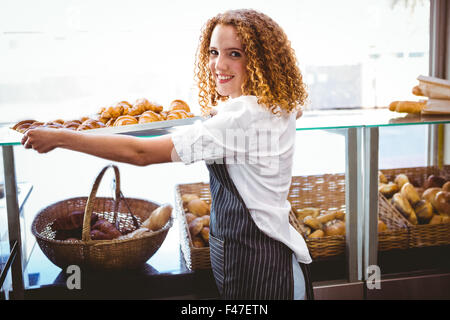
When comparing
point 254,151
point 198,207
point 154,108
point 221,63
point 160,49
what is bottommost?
point 198,207

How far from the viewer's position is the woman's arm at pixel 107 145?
1.13 metres

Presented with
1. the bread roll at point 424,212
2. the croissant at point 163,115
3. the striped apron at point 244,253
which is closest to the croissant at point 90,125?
the croissant at point 163,115

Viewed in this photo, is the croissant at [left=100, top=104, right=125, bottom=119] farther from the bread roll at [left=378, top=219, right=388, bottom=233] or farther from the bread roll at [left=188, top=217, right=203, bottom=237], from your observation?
the bread roll at [left=378, top=219, right=388, bottom=233]

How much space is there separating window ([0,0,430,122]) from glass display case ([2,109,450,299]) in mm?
917

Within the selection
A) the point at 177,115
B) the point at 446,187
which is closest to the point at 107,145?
the point at 177,115

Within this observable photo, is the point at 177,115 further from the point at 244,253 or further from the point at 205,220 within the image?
the point at 244,253

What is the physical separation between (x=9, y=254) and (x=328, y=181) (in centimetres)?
149

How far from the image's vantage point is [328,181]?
229cm

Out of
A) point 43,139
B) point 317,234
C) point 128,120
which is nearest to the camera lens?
point 43,139

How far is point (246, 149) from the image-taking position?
1182 mm

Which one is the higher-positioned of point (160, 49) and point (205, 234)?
point (160, 49)

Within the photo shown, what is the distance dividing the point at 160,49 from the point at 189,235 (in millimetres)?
1429

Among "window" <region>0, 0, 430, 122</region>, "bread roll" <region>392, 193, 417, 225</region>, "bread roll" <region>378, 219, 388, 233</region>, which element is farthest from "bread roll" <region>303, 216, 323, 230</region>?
"window" <region>0, 0, 430, 122</region>
